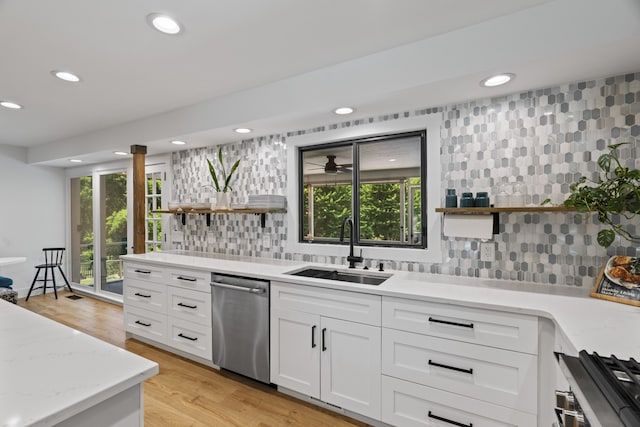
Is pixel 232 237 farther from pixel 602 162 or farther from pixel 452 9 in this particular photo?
pixel 602 162

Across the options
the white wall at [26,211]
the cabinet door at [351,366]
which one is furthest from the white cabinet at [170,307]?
the white wall at [26,211]

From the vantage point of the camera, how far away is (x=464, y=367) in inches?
67.2

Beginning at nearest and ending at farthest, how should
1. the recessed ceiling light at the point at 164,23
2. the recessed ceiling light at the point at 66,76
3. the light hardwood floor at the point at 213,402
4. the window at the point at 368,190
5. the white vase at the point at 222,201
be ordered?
the recessed ceiling light at the point at 164,23 → the light hardwood floor at the point at 213,402 → the recessed ceiling light at the point at 66,76 → the window at the point at 368,190 → the white vase at the point at 222,201

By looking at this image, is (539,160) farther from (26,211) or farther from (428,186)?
(26,211)

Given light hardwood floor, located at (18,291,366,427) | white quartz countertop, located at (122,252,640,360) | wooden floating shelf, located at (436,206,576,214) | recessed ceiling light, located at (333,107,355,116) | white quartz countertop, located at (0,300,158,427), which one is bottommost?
light hardwood floor, located at (18,291,366,427)

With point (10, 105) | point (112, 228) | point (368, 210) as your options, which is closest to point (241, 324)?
point (368, 210)

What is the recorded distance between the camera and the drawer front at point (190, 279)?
2.69 m

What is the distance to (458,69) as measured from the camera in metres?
1.80

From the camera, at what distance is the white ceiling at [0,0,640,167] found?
62.0 inches

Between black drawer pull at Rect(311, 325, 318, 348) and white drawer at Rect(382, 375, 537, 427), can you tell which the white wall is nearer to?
black drawer pull at Rect(311, 325, 318, 348)

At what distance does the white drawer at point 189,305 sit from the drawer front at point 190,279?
4 centimetres

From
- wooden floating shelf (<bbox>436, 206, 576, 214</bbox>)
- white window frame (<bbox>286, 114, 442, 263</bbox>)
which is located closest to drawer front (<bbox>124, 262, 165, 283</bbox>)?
white window frame (<bbox>286, 114, 442, 263</bbox>)

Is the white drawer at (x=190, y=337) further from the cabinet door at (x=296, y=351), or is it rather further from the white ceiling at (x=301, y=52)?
the white ceiling at (x=301, y=52)

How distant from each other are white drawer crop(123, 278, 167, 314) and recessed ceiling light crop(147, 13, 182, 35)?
7.24ft
